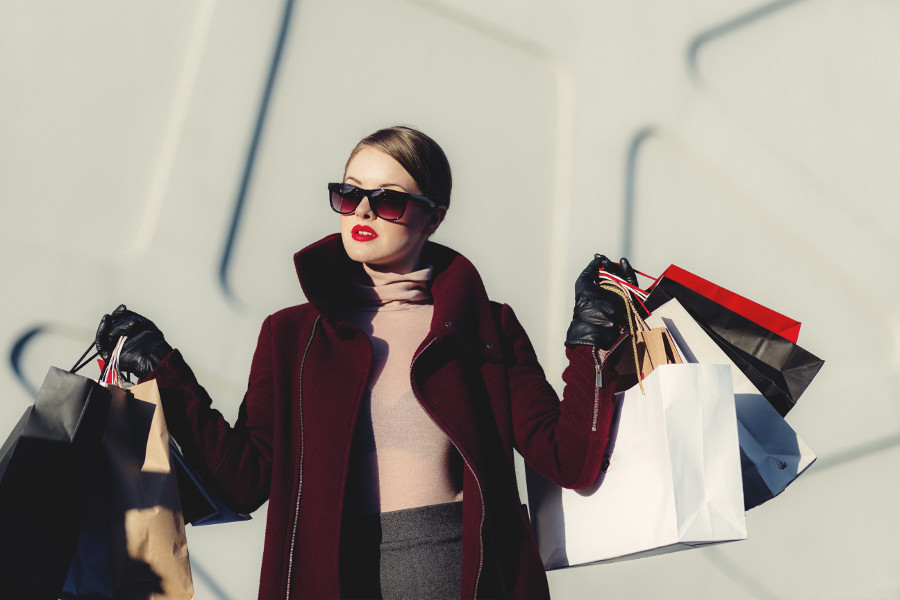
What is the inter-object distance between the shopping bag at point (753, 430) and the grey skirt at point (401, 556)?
443 millimetres

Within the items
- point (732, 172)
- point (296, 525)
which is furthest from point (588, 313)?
point (732, 172)

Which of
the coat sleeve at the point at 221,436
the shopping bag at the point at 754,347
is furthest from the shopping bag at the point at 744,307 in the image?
the coat sleeve at the point at 221,436

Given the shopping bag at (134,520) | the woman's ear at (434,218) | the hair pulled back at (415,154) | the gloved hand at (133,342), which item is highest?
the hair pulled back at (415,154)

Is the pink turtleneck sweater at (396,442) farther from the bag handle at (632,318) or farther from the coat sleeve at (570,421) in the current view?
the bag handle at (632,318)

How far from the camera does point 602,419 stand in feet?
3.91

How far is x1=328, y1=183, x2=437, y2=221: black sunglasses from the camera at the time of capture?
4.20ft

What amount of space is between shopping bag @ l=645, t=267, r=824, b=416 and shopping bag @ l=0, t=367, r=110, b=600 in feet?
2.69

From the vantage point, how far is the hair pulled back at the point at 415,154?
51.9 inches

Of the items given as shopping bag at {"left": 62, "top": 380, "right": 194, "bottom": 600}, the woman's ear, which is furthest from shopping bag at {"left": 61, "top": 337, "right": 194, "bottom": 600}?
the woman's ear

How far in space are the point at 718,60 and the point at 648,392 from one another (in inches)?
52.9

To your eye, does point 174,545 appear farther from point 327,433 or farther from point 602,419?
point 602,419

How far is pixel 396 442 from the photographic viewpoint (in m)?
1.18

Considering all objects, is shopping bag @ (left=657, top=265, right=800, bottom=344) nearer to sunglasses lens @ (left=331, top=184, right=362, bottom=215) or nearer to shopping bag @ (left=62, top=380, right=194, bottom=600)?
sunglasses lens @ (left=331, top=184, right=362, bottom=215)

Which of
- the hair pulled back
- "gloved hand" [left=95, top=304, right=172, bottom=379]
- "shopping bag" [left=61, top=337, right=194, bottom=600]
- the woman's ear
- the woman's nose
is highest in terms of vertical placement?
the hair pulled back
